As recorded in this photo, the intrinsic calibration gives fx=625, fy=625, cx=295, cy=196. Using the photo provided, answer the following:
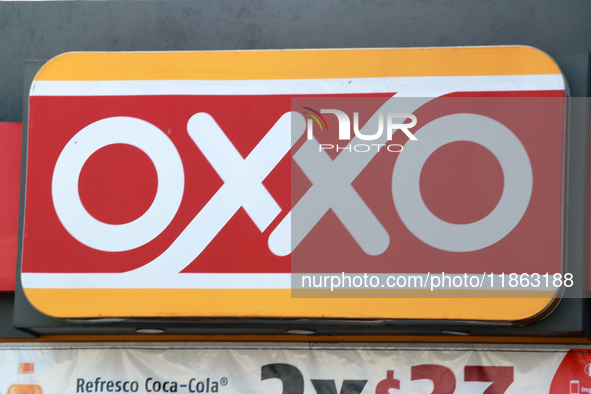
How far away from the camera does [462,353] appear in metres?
4.52

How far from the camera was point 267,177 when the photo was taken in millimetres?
4223

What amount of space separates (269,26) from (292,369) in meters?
2.72

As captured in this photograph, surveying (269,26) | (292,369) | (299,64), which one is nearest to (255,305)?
(292,369)

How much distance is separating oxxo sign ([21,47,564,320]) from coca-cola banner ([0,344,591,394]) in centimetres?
71

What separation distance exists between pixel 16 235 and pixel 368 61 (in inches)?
110

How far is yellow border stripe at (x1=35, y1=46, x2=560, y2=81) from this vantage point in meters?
4.21

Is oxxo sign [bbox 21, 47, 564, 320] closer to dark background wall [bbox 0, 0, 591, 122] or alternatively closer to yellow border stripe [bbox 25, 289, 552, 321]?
yellow border stripe [bbox 25, 289, 552, 321]

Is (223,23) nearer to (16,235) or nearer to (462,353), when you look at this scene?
(16,235)

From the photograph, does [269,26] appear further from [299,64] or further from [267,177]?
[267,177]

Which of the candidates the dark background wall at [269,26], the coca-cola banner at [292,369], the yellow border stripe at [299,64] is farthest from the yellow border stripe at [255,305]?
the dark background wall at [269,26]

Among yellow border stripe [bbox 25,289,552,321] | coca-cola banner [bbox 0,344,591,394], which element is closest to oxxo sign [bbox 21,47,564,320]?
yellow border stripe [bbox 25,289,552,321]

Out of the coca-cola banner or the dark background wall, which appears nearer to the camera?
the coca-cola banner

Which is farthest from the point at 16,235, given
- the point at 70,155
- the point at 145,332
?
Result: the point at 145,332

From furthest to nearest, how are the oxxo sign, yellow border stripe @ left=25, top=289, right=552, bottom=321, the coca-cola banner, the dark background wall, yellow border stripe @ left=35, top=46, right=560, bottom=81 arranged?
the dark background wall < the coca-cola banner < yellow border stripe @ left=35, top=46, right=560, bottom=81 < the oxxo sign < yellow border stripe @ left=25, top=289, right=552, bottom=321
